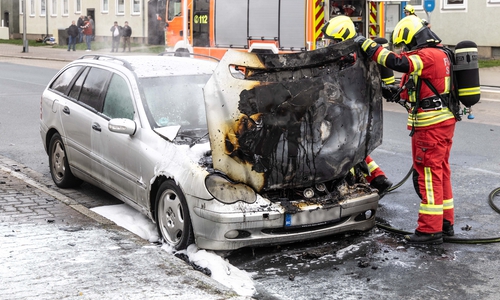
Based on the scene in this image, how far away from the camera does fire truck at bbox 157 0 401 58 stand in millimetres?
19656

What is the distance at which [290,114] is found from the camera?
577 centimetres

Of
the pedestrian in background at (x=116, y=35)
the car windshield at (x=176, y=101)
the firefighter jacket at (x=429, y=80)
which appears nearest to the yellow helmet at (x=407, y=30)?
the firefighter jacket at (x=429, y=80)

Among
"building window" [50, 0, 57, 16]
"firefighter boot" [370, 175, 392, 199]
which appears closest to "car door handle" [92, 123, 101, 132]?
"firefighter boot" [370, 175, 392, 199]

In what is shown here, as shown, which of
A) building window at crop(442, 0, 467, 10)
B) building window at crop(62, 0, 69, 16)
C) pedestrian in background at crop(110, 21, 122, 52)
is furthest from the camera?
building window at crop(62, 0, 69, 16)

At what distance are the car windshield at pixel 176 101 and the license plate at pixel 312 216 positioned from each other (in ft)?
4.39

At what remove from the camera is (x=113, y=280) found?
5059mm

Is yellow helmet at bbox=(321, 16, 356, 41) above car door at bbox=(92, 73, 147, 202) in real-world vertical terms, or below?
above

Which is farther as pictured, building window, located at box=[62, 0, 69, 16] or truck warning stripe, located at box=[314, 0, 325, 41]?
building window, located at box=[62, 0, 69, 16]

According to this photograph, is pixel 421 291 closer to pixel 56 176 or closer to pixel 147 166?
pixel 147 166

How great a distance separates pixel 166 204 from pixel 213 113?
3.08 feet

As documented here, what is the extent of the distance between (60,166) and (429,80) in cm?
408

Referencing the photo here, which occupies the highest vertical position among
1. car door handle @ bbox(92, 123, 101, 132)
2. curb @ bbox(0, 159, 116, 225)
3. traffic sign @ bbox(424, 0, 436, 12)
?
traffic sign @ bbox(424, 0, 436, 12)

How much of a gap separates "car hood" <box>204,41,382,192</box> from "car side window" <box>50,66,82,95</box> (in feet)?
9.94

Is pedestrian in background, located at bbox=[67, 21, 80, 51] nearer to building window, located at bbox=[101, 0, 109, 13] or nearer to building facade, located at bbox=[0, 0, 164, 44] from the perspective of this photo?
building facade, located at bbox=[0, 0, 164, 44]
